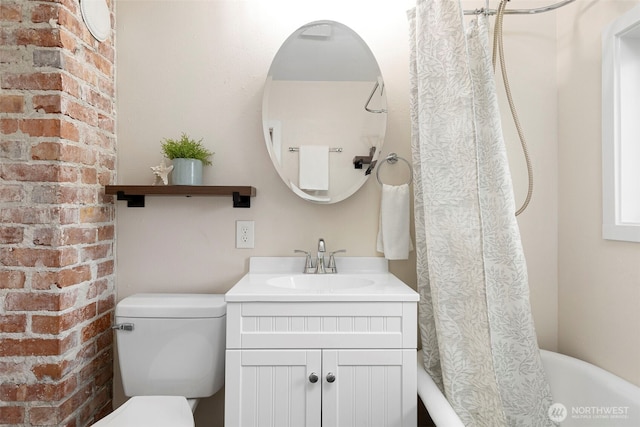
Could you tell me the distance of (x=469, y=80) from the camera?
138cm

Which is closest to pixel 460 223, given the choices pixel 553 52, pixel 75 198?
pixel 553 52

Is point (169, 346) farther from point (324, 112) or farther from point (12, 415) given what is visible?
point (324, 112)

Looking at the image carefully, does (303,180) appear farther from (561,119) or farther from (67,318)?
(561,119)

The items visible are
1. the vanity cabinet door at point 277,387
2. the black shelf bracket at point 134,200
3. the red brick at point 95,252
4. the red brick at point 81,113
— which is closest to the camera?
the vanity cabinet door at point 277,387

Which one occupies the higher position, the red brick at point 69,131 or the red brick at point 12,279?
the red brick at point 69,131

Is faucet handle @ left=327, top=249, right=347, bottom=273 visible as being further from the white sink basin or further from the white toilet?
the white toilet

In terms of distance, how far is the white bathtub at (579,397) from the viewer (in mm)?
1244

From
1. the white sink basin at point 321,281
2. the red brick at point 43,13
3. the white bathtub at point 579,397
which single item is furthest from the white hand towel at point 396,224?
the red brick at point 43,13

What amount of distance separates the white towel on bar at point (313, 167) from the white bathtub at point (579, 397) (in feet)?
2.74

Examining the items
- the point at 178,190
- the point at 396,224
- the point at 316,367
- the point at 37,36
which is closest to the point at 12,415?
the point at 178,190

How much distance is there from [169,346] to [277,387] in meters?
0.49

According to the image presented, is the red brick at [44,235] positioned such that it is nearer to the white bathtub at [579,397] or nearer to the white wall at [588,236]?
the white bathtub at [579,397]

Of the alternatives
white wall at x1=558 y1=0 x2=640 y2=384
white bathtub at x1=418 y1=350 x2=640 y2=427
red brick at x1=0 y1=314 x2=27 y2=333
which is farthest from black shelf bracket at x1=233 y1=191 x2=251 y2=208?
white wall at x1=558 y1=0 x2=640 y2=384

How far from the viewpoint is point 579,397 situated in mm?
1481
